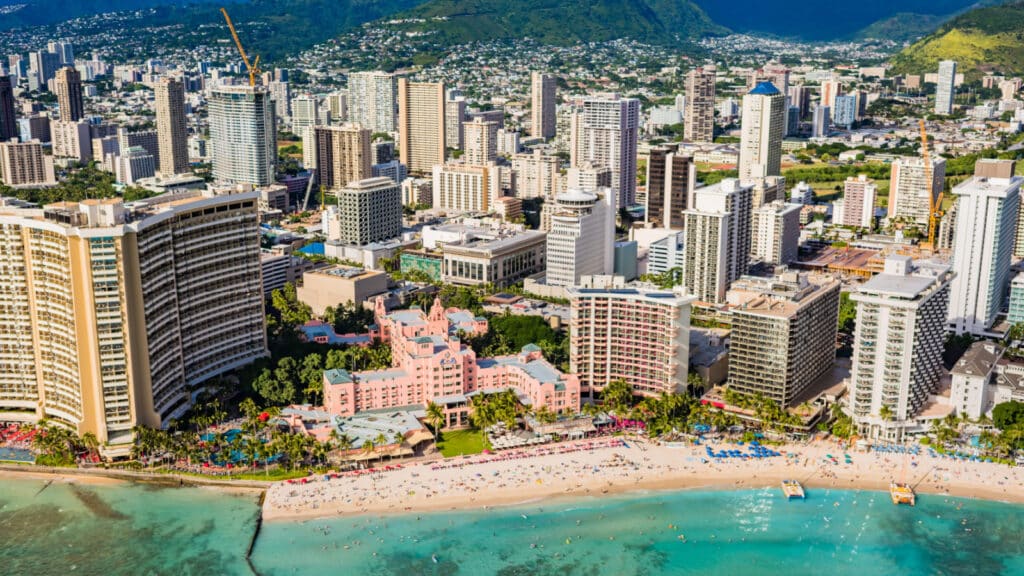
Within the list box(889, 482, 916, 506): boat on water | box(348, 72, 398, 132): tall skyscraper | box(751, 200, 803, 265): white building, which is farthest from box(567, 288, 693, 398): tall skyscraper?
box(348, 72, 398, 132): tall skyscraper

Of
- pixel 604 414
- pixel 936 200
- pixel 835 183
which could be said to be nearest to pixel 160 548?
pixel 604 414

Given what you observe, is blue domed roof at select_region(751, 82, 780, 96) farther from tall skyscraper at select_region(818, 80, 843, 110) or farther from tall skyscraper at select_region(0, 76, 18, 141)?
tall skyscraper at select_region(0, 76, 18, 141)

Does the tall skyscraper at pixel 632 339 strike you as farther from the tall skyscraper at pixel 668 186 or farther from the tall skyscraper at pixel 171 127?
the tall skyscraper at pixel 171 127

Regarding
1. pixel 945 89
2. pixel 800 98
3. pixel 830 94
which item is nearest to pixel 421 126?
pixel 800 98

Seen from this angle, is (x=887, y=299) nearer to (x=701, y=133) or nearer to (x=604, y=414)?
(x=604, y=414)

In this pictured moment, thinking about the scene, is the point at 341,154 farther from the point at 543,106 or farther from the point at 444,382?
the point at 444,382

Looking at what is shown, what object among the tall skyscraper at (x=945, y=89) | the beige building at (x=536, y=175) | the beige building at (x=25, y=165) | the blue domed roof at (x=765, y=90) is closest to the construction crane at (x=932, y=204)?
the blue domed roof at (x=765, y=90)
